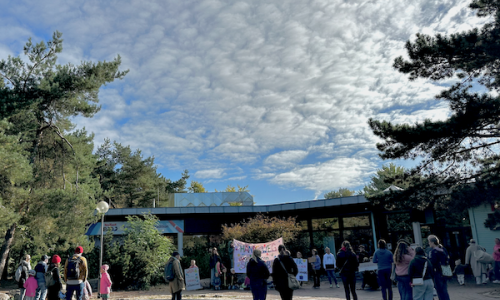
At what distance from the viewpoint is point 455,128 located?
34.1ft

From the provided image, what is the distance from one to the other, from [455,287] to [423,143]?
563 centimetres

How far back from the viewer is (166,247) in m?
17.3

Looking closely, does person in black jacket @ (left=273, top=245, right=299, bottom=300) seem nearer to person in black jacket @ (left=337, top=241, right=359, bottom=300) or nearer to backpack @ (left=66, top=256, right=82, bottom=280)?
person in black jacket @ (left=337, top=241, right=359, bottom=300)

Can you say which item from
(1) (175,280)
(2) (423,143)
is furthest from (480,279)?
(1) (175,280)

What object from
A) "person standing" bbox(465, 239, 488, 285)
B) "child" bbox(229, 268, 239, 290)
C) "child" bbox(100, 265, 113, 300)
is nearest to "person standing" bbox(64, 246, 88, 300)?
"child" bbox(100, 265, 113, 300)

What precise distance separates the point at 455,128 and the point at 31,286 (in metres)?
12.8

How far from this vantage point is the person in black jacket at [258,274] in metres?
7.80

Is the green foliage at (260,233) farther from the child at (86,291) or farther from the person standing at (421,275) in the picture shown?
the person standing at (421,275)

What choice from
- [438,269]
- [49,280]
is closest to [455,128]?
[438,269]

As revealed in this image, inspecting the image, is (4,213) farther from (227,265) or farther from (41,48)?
(227,265)

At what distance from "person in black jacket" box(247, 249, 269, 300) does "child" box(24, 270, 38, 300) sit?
6.70 m

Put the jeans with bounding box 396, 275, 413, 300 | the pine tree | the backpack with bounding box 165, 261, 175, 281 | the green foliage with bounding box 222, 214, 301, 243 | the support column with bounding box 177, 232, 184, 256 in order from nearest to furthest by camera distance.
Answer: the jeans with bounding box 396, 275, 413, 300 < the backpack with bounding box 165, 261, 175, 281 < the pine tree < the green foliage with bounding box 222, 214, 301, 243 < the support column with bounding box 177, 232, 184, 256

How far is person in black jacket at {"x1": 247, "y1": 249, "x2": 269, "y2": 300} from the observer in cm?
780

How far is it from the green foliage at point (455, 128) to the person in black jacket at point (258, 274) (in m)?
6.30
